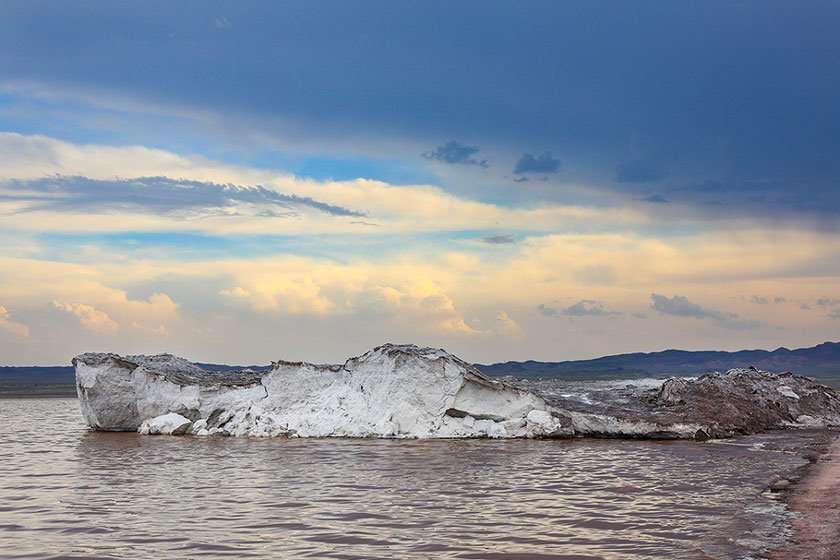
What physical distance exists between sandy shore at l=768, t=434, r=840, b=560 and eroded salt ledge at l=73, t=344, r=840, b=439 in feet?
23.2

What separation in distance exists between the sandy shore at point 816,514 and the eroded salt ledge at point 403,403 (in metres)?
7.07

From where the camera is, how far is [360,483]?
14094 mm

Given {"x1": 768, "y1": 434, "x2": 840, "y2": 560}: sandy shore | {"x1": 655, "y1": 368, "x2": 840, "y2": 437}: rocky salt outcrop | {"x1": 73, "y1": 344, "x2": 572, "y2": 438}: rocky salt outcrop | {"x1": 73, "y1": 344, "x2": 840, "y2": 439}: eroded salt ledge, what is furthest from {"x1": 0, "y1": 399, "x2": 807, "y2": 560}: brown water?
{"x1": 655, "y1": 368, "x2": 840, "y2": 437}: rocky salt outcrop

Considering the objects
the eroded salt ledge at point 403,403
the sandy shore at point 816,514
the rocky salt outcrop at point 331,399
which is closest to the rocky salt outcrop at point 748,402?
the eroded salt ledge at point 403,403

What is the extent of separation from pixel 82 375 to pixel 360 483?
1535 centimetres

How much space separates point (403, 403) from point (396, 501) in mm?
10368

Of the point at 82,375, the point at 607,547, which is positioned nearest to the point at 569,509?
the point at 607,547

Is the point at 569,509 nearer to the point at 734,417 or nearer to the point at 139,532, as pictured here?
the point at 139,532

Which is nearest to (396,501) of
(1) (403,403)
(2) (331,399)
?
(1) (403,403)

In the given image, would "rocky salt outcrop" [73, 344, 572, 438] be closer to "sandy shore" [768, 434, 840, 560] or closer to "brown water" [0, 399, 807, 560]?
"brown water" [0, 399, 807, 560]

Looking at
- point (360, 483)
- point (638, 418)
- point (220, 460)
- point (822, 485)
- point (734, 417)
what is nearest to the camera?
point (822, 485)

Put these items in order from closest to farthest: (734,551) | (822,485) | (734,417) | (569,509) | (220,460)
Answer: (734,551), (569,509), (822,485), (220,460), (734,417)

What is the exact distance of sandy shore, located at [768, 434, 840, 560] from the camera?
8.56 metres

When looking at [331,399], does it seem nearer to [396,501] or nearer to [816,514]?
[396,501]
